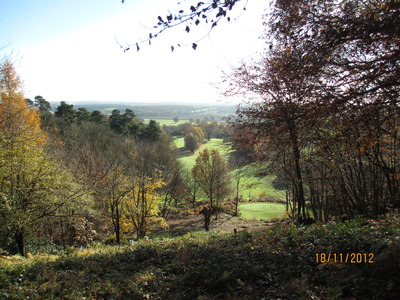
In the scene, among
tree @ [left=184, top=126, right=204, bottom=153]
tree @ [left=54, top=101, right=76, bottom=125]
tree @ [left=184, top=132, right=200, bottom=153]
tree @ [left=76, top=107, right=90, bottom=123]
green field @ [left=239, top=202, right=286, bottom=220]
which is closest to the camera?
green field @ [left=239, top=202, right=286, bottom=220]

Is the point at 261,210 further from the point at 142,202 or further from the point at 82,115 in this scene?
the point at 82,115

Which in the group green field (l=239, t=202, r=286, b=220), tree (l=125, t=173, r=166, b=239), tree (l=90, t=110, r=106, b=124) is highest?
tree (l=90, t=110, r=106, b=124)

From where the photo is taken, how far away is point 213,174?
3127 cm

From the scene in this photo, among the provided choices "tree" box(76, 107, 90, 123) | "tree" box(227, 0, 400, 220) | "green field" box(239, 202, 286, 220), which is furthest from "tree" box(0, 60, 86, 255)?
"tree" box(76, 107, 90, 123)

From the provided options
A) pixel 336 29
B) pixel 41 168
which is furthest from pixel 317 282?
pixel 41 168

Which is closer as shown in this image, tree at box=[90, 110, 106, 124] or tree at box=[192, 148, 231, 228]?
tree at box=[192, 148, 231, 228]

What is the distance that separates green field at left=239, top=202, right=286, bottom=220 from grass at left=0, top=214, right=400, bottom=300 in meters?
24.0

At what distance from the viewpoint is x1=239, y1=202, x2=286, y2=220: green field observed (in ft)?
101

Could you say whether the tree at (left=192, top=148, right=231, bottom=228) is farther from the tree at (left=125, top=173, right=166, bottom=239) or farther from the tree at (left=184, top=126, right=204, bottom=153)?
the tree at (left=184, top=126, right=204, bottom=153)

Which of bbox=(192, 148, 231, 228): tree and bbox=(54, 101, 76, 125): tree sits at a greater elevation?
bbox=(54, 101, 76, 125): tree

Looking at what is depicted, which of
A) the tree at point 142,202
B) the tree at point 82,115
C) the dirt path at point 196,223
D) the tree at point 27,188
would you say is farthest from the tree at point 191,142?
the tree at point 27,188

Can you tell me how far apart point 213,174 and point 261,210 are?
845 cm

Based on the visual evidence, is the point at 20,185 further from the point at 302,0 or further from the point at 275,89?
the point at 302,0

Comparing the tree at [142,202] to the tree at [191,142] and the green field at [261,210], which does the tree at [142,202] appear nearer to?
the green field at [261,210]
